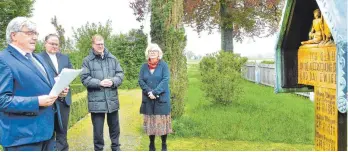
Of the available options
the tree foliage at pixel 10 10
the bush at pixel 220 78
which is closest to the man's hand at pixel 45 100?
the bush at pixel 220 78

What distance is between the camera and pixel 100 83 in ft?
19.6

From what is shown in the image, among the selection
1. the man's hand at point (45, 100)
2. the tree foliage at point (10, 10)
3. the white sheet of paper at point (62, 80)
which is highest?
the tree foliage at point (10, 10)

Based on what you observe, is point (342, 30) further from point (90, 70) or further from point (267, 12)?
point (267, 12)

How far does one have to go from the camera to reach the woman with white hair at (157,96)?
6.39 metres

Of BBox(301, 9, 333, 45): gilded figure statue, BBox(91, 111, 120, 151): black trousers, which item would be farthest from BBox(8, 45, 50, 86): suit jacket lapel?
BBox(91, 111, 120, 151): black trousers

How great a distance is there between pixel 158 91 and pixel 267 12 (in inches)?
690

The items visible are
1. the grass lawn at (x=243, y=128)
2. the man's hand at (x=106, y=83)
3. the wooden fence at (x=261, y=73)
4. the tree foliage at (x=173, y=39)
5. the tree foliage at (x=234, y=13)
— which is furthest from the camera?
the tree foliage at (x=234, y=13)

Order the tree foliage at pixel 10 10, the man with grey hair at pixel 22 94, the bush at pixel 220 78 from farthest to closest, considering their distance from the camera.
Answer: the tree foliage at pixel 10 10, the bush at pixel 220 78, the man with grey hair at pixel 22 94

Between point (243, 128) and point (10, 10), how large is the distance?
88.4ft

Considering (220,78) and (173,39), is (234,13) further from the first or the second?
(173,39)

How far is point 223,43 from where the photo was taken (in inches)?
897

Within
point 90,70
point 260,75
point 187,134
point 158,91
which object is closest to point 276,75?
point 158,91

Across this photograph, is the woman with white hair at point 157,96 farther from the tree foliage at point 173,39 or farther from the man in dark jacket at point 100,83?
the tree foliage at point 173,39

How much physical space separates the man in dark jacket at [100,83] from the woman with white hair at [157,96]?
441mm
